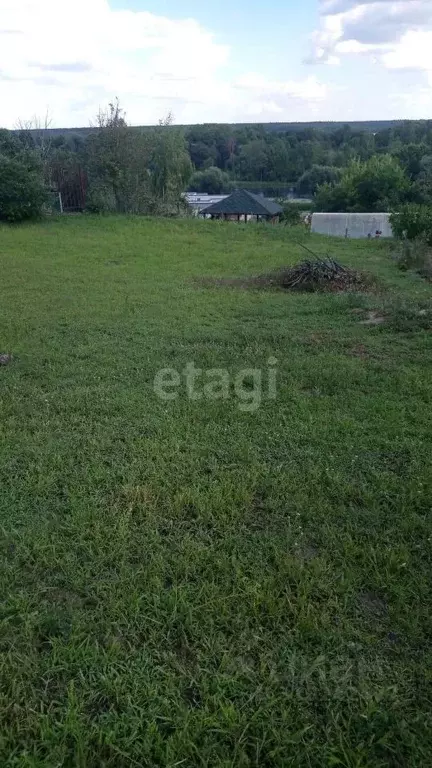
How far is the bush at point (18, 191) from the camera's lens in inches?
473

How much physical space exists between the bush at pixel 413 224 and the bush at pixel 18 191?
7766mm

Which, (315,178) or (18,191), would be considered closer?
(18,191)

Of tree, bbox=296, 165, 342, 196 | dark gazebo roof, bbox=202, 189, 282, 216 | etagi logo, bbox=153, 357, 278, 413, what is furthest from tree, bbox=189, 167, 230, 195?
etagi logo, bbox=153, 357, 278, 413

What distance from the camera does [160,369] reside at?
4230 mm

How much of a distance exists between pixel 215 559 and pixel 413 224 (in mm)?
9590

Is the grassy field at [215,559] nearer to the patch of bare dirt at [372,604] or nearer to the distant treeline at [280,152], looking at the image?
the patch of bare dirt at [372,604]

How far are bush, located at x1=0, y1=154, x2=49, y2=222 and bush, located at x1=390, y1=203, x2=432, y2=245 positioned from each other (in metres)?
7.77

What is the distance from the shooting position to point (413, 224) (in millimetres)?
10227

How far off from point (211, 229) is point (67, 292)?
6.71 m

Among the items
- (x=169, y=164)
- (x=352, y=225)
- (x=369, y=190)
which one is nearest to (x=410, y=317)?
(x=352, y=225)

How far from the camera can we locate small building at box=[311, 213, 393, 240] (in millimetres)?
16516

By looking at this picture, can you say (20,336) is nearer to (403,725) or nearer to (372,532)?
(372,532)

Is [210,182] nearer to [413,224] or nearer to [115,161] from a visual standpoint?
[115,161]

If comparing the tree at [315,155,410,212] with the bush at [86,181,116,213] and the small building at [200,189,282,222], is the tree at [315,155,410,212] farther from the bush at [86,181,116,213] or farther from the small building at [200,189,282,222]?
the bush at [86,181,116,213]
